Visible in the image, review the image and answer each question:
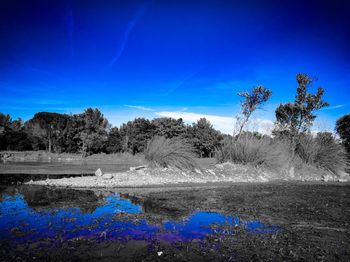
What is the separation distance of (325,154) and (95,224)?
68.0 feet

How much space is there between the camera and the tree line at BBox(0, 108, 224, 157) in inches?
2068

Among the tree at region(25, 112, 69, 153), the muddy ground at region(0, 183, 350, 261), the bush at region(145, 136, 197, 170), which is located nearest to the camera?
the muddy ground at region(0, 183, 350, 261)

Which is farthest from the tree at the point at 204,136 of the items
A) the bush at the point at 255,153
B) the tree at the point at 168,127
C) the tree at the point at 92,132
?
the bush at the point at 255,153

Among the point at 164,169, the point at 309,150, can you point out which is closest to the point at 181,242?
the point at 164,169

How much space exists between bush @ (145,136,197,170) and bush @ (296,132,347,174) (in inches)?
414

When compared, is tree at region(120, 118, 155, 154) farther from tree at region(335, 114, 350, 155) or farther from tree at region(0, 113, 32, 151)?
tree at region(335, 114, 350, 155)

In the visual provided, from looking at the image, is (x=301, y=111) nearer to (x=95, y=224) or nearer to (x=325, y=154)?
(x=325, y=154)

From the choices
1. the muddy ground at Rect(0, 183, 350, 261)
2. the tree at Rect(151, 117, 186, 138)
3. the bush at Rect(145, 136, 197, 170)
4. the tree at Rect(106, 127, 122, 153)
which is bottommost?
the muddy ground at Rect(0, 183, 350, 261)

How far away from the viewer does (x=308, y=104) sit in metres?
26.2

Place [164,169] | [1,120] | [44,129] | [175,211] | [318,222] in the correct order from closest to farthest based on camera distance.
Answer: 1. [318,222]
2. [175,211]
3. [164,169]
4. [44,129]
5. [1,120]

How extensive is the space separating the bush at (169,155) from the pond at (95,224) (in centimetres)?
754

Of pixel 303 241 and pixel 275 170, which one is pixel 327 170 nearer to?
pixel 275 170

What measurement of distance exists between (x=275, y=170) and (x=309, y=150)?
165 inches

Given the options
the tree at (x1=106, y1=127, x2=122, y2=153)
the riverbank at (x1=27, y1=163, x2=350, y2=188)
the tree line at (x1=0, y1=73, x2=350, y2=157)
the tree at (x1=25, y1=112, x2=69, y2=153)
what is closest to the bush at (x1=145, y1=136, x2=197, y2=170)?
the riverbank at (x1=27, y1=163, x2=350, y2=188)
